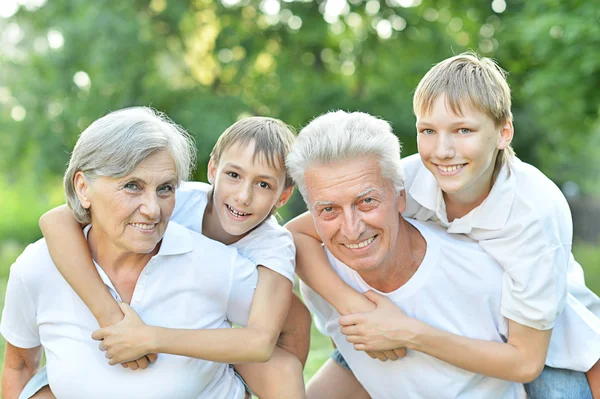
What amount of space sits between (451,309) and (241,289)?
2.59 ft

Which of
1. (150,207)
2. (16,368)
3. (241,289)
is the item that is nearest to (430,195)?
(241,289)

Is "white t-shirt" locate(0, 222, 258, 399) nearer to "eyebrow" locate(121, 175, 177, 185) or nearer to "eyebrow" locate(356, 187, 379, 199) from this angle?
"eyebrow" locate(121, 175, 177, 185)

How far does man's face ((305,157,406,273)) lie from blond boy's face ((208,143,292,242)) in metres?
0.34

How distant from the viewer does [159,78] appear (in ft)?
35.3

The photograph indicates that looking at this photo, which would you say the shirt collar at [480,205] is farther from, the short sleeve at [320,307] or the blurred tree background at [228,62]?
the blurred tree background at [228,62]

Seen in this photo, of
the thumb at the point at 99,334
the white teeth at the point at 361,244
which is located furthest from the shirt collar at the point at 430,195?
the thumb at the point at 99,334

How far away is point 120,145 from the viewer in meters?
2.39

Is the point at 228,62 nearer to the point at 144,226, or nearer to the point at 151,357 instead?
the point at 144,226

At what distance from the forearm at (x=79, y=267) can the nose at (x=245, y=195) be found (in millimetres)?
617

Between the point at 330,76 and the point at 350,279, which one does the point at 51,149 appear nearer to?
the point at 330,76

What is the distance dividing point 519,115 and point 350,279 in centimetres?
1000

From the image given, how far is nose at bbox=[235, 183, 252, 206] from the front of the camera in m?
2.82

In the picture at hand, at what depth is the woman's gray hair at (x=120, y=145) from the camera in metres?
2.39

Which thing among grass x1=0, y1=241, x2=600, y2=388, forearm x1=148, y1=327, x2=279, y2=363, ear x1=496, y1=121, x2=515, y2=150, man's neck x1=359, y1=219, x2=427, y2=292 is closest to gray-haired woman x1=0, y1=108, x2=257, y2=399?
forearm x1=148, y1=327, x2=279, y2=363
